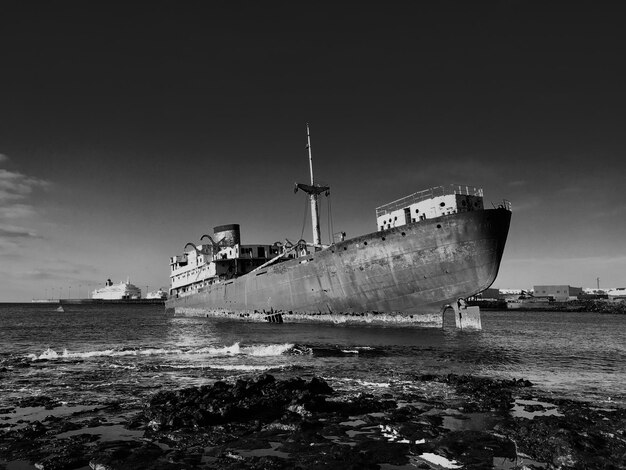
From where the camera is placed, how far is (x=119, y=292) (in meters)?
157

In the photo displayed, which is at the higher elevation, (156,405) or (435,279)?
(435,279)

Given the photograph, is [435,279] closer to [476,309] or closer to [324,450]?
[476,309]

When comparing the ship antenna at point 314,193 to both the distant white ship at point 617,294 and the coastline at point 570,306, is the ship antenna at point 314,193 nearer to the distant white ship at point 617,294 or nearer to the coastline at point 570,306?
the coastline at point 570,306

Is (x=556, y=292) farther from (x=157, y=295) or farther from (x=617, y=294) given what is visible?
(x=157, y=295)

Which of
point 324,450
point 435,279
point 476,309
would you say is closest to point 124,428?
Answer: point 324,450

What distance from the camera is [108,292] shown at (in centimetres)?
15888

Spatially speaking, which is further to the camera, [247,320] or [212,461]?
[247,320]

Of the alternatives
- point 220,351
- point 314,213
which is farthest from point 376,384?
point 314,213

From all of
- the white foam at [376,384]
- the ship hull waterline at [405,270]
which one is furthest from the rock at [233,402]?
the ship hull waterline at [405,270]

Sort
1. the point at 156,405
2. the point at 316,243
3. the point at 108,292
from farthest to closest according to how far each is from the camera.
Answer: the point at 108,292
the point at 316,243
the point at 156,405

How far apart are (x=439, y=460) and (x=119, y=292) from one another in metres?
168

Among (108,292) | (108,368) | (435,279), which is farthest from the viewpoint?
(108,292)

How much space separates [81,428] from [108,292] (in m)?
168

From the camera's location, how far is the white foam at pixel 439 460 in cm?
595
